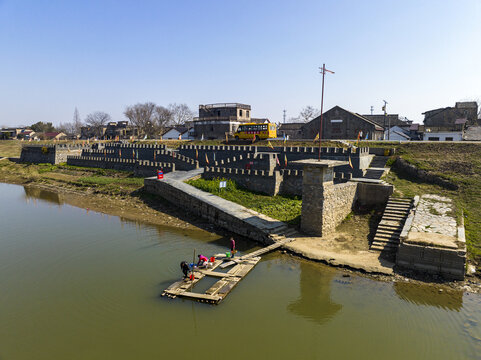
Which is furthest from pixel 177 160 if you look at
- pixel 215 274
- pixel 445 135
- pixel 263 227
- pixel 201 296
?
pixel 445 135

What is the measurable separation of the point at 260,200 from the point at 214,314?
39.1 ft

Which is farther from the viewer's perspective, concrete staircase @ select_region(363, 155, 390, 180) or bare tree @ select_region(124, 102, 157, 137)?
bare tree @ select_region(124, 102, 157, 137)

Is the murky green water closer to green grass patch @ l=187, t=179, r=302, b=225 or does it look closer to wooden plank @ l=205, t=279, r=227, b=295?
wooden plank @ l=205, t=279, r=227, b=295

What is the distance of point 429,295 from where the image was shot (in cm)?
1066

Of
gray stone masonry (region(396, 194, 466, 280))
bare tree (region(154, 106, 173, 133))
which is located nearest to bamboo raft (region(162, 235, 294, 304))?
gray stone masonry (region(396, 194, 466, 280))

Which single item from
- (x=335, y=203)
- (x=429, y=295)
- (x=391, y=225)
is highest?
(x=335, y=203)

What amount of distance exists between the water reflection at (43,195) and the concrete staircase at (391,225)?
21686 mm

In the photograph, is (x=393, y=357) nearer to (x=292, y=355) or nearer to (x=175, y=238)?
(x=292, y=355)

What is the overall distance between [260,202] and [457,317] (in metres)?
12.3

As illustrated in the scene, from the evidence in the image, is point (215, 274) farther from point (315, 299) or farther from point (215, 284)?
point (315, 299)

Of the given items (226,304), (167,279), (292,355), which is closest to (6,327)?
(167,279)

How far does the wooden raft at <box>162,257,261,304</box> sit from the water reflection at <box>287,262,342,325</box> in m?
2.07

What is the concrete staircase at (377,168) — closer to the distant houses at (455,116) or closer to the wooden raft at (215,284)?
the wooden raft at (215,284)

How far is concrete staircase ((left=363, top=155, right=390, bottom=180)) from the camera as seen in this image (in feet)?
71.1
